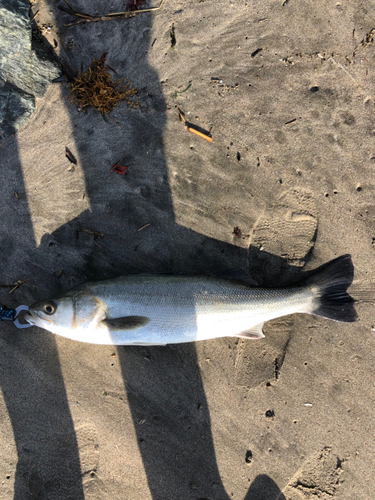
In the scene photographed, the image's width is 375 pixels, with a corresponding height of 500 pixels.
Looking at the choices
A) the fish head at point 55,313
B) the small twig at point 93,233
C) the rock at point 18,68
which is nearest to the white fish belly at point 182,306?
the fish head at point 55,313

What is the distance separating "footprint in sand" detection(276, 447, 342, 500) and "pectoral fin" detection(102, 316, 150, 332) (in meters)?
2.92

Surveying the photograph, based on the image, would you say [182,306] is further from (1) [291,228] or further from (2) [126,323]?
(1) [291,228]

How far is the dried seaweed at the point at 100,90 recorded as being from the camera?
3.84 m

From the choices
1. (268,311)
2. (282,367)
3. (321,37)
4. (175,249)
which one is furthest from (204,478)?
(321,37)

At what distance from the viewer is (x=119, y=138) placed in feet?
13.0

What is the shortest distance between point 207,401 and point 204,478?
0.98 metres

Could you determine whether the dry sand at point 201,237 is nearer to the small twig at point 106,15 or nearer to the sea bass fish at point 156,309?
the small twig at point 106,15

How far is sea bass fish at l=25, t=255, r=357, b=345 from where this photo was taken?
3.39m

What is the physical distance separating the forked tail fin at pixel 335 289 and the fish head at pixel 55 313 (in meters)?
2.98

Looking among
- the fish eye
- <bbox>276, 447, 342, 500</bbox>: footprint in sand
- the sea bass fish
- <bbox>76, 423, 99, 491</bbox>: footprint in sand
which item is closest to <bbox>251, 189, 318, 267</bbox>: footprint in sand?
the sea bass fish

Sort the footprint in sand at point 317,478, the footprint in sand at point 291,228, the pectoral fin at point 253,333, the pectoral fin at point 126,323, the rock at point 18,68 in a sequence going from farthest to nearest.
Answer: the footprint in sand at point 291,228 → the footprint in sand at point 317,478 → the rock at point 18,68 → the pectoral fin at point 253,333 → the pectoral fin at point 126,323

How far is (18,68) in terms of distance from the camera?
381 cm

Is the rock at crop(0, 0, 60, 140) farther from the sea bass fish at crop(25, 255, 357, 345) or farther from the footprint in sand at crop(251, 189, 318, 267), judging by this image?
the footprint in sand at crop(251, 189, 318, 267)

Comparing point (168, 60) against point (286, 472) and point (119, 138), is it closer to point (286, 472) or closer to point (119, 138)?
point (119, 138)
